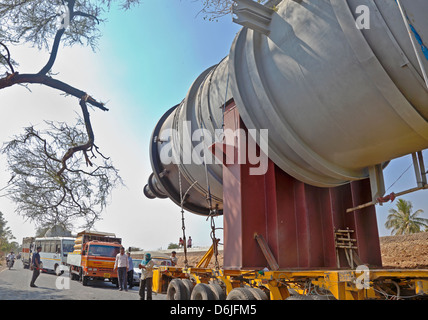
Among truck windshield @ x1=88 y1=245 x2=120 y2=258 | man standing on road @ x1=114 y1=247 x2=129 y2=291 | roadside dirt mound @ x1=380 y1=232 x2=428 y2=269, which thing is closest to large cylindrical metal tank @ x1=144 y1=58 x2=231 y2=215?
man standing on road @ x1=114 y1=247 x2=129 y2=291

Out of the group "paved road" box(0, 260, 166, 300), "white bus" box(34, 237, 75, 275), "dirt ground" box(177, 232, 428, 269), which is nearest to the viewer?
"paved road" box(0, 260, 166, 300)

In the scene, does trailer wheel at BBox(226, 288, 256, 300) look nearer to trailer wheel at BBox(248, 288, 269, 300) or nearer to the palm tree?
trailer wheel at BBox(248, 288, 269, 300)

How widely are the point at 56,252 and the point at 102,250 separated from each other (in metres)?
7.84

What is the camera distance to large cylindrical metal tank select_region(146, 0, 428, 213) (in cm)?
354

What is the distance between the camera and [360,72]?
378 cm

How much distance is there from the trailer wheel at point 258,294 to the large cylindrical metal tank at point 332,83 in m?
1.62

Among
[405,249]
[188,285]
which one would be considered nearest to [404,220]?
[405,249]

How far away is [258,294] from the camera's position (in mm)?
4234

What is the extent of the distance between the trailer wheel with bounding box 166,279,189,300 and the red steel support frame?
1.36m

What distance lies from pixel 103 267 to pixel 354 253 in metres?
11.8

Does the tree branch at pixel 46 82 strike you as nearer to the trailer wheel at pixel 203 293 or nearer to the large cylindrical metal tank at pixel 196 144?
the large cylindrical metal tank at pixel 196 144

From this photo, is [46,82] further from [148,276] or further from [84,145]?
[148,276]
